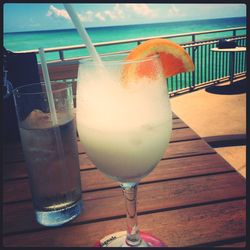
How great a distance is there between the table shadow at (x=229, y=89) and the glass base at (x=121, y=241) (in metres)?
5.47

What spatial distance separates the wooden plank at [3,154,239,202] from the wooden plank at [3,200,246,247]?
0.18 m

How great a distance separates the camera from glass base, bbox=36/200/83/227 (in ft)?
2.68

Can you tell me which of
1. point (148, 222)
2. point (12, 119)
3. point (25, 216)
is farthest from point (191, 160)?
point (12, 119)

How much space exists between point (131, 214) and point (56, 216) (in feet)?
0.71

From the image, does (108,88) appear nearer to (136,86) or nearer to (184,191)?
(136,86)

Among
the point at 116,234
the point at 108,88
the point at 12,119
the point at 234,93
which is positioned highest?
the point at 108,88

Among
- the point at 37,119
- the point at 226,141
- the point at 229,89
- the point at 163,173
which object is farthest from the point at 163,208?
the point at 229,89

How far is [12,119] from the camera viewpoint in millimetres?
1283

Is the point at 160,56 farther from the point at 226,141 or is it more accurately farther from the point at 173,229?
the point at 226,141

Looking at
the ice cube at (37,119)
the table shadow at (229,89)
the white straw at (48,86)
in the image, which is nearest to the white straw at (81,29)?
the white straw at (48,86)

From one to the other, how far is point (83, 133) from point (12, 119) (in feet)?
2.16

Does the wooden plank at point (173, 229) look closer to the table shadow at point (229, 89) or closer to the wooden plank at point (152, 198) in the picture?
the wooden plank at point (152, 198)

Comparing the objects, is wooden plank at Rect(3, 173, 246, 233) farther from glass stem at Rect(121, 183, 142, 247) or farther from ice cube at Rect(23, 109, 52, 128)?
ice cube at Rect(23, 109, 52, 128)

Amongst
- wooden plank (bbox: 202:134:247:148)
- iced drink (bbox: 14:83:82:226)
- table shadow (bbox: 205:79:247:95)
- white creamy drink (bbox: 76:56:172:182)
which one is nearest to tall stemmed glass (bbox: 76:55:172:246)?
white creamy drink (bbox: 76:56:172:182)
